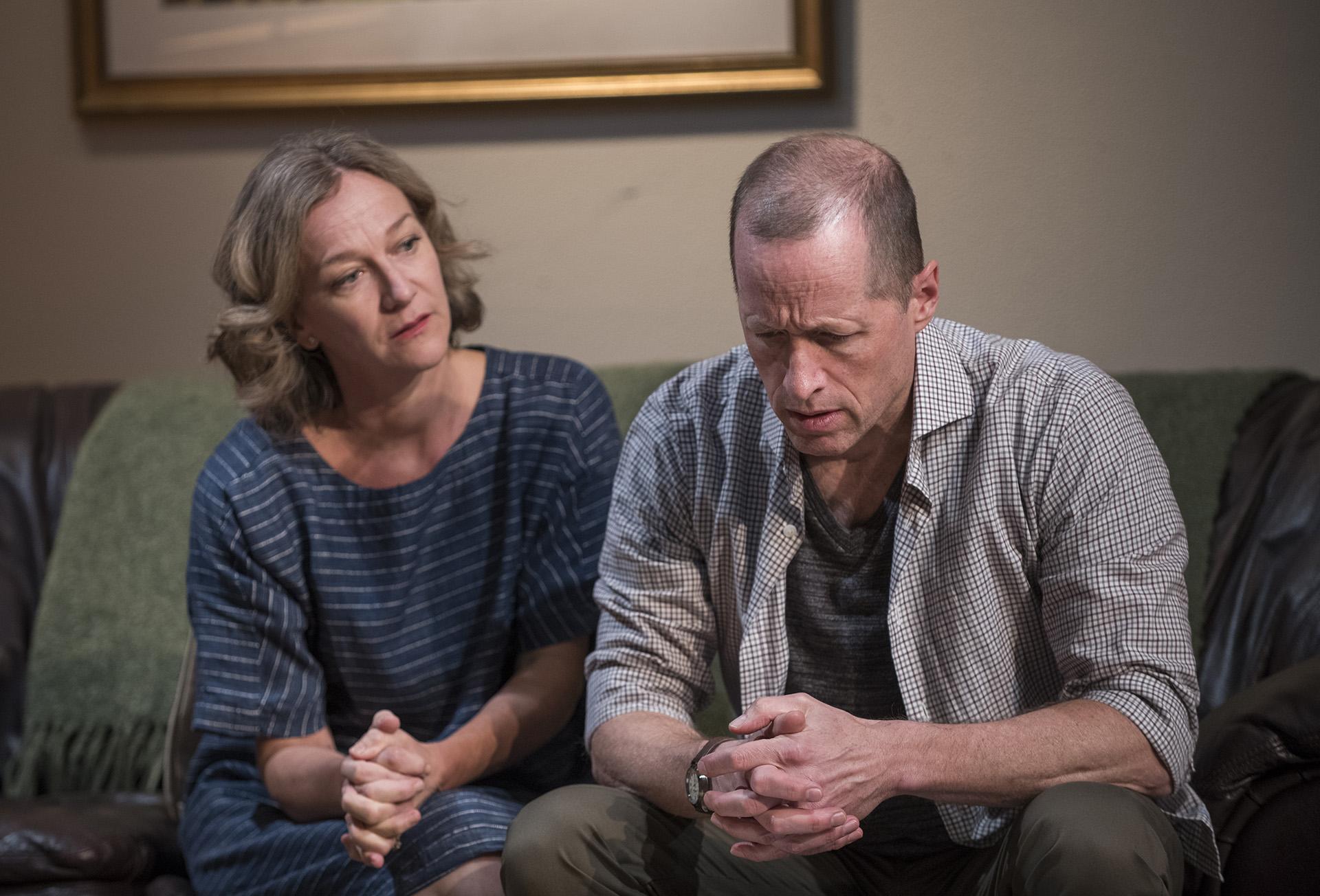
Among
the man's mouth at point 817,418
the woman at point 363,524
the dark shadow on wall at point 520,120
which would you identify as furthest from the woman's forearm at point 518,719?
the dark shadow on wall at point 520,120

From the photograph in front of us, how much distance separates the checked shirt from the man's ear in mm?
49

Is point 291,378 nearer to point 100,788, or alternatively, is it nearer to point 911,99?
point 100,788

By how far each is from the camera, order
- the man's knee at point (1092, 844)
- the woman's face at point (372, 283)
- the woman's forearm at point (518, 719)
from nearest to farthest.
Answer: the man's knee at point (1092, 844)
the woman's forearm at point (518, 719)
the woman's face at point (372, 283)

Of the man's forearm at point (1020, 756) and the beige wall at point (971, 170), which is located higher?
the beige wall at point (971, 170)

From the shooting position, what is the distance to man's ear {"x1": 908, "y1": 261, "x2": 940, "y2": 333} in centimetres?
139

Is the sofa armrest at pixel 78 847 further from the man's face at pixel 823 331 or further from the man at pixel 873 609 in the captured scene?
the man's face at pixel 823 331

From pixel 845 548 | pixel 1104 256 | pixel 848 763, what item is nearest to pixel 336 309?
pixel 845 548

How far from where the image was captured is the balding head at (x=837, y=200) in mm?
1315

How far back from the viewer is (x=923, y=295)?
1.41 metres

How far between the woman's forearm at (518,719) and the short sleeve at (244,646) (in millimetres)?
233

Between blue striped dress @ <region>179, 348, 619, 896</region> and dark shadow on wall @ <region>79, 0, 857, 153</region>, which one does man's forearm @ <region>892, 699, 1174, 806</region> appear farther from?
dark shadow on wall @ <region>79, 0, 857, 153</region>

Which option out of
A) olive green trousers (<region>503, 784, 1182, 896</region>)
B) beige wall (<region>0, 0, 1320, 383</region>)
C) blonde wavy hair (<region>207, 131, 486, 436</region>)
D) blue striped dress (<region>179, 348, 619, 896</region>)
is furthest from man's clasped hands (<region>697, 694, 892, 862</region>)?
beige wall (<region>0, 0, 1320, 383</region>)

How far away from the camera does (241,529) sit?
1.77 m

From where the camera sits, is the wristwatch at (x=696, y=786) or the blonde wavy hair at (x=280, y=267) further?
the blonde wavy hair at (x=280, y=267)
